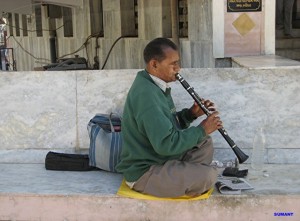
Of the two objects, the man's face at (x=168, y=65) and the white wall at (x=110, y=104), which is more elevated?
the man's face at (x=168, y=65)

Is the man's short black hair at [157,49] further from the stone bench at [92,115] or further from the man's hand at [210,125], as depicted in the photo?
the stone bench at [92,115]

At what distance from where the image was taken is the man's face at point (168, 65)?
3.38 metres

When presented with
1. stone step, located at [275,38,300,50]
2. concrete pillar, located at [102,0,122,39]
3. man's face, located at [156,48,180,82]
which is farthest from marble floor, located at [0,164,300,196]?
concrete pillar, located at [102,0,122,39]

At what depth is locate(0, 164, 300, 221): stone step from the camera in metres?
3.59

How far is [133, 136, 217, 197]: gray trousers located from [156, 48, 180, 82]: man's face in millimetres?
593

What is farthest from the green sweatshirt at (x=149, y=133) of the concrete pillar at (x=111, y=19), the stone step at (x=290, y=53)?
the concrete pillar at (x=111, y=19)

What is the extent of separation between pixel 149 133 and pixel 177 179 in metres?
0.39

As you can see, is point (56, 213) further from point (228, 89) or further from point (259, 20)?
point (259, 20)

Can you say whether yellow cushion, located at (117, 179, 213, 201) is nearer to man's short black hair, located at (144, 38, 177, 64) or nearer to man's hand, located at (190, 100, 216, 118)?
man's hand, located at (190, 100, 216, 118)

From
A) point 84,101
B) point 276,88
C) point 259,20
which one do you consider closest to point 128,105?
point 84,101

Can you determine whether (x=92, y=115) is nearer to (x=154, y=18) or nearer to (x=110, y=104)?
(x=110, y=104)

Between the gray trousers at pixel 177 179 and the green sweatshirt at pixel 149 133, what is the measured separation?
59 millimetres

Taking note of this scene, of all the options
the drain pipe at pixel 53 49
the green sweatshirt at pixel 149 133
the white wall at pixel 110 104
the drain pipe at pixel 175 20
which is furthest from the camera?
the drain pipe at pixel 53 49

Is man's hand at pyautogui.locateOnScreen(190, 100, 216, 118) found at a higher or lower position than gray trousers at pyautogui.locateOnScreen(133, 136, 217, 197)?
higher
